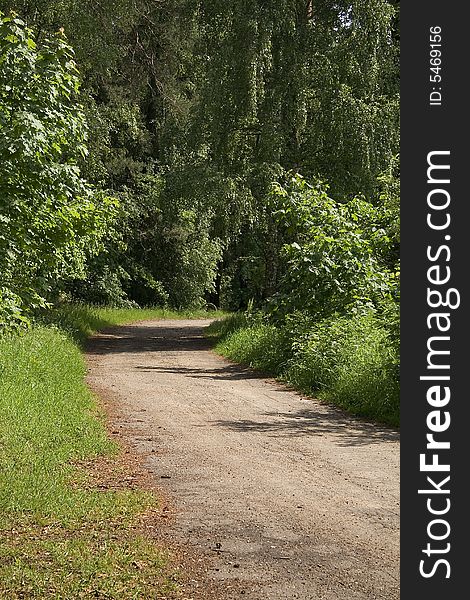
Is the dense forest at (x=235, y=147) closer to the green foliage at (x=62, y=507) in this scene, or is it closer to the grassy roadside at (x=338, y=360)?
the grassy roadside at (x=338, y=360)

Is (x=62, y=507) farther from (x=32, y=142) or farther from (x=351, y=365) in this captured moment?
(x=351, y=365)

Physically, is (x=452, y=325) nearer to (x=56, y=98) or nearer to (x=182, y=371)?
(x=56, y=98)

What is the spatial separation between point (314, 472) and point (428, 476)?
14.0ft

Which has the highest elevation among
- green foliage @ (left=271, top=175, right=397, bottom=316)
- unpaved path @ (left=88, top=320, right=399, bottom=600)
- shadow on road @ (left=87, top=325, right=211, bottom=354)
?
green foliage @ (left=271, top=175, right=397, bottom=316)

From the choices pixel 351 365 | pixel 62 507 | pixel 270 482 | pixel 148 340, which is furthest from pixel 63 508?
pixel 148 340

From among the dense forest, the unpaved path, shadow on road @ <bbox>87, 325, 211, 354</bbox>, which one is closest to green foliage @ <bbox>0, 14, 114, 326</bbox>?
the dense forest

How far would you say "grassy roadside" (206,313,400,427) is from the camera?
512 inches

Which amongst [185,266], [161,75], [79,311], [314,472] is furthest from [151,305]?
[314,472]

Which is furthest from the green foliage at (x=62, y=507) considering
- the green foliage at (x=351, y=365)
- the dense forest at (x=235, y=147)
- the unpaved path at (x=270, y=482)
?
the green foliage at (x=351, y=365)

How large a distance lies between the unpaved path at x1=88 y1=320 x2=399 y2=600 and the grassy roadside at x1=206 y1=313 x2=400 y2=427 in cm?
42

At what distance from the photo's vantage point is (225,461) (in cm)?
949

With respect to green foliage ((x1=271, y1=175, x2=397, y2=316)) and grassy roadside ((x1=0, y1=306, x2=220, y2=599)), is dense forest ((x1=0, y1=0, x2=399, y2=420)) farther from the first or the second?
grassy roadside ((x1=0, y1=306, x2=220, y2=599))

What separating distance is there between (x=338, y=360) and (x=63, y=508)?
329 inches

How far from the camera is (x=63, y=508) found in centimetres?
734
